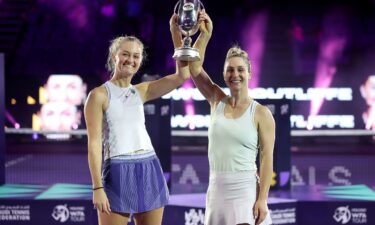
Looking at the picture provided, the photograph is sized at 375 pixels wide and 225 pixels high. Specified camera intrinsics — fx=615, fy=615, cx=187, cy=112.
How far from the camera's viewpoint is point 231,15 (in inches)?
494

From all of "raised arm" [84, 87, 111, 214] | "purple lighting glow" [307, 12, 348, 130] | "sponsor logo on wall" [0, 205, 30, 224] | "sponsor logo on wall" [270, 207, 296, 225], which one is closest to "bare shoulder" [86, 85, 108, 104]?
"raised arm" [84, 87, 111, 214]

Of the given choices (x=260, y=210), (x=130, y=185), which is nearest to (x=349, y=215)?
(x=260, y=210)

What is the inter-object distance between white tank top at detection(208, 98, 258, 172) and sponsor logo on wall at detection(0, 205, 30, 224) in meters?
3.21

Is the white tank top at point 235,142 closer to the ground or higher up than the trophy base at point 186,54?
closer to the ground

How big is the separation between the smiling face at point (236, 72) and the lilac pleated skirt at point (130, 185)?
57cm

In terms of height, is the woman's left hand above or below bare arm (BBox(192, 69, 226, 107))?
below

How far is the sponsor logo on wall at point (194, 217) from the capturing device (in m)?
5.29

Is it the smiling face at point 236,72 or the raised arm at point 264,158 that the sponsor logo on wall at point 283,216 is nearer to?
the raised arm at point 264,158

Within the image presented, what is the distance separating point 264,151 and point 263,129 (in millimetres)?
107

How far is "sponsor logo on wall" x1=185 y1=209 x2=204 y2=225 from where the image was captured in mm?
5293

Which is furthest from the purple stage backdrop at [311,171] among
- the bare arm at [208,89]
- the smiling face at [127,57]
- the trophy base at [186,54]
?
the smiling face at [127,57]

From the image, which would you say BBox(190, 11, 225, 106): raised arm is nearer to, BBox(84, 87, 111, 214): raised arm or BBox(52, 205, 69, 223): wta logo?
BBox(84, 87, 111, 214): raised arm

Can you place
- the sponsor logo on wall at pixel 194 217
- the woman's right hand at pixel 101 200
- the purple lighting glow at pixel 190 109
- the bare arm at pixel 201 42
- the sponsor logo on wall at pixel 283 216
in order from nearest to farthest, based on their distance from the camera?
the woman's right hand at pixel 101 200
the bare arm at pixel 201 42
the sponsor logo on wall at pixel 194 217
the sponsor logo on wall at pixel 283 216
the purple lighting glow at pixel 190 109

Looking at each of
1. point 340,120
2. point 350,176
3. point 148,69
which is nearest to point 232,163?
point 350,176
